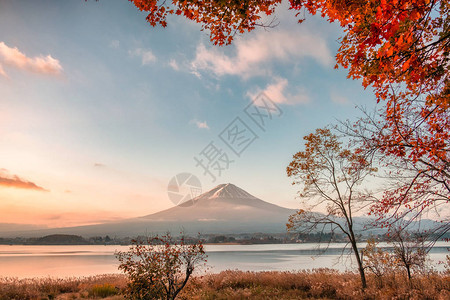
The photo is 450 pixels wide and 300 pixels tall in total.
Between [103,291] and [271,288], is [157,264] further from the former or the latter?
[271,288]

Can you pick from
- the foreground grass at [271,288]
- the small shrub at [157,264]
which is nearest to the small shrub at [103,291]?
the foreground grass at [271,288]

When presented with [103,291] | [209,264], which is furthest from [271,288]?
[209,264]

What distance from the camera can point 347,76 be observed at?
489 cm

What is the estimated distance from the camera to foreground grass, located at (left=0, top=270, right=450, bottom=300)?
10375 mm

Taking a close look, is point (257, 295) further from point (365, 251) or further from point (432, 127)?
point (432, 127)

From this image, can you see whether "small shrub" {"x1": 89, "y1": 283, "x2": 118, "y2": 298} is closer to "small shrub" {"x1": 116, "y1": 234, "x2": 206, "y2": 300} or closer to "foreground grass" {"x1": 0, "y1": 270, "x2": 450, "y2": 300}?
"foreground grass" {"x1": 0, "y1": 270, "x2": 450, "y2": 300}

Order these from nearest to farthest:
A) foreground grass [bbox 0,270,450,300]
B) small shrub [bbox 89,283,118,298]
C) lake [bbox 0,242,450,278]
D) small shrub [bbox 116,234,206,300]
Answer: small shrub [bbox 116,234,206,300], foreground grass [bbox 0,270,450,300], small shrub [bbox 89,283,118,298], lake [bbox 0,242,450,278]

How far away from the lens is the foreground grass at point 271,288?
1038 cm

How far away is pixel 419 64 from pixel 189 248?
7253mm

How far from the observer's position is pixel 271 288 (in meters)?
13.3

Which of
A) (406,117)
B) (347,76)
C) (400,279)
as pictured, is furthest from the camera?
(400,279)

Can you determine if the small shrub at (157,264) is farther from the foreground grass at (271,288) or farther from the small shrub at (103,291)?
the small shrub at (103,291)

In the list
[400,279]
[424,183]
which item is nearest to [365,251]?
[400,279]

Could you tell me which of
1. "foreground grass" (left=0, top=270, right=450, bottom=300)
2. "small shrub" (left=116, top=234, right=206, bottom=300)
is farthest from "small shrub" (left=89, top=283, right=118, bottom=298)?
"small shrub" (left=116, top=234, right=206, bottom=300)
